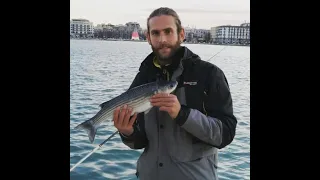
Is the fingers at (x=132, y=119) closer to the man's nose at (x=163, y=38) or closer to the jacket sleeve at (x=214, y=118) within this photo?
A: the jacket sleeve at (x=214, y=118)

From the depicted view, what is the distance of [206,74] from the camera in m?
2.55

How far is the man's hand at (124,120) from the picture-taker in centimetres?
264

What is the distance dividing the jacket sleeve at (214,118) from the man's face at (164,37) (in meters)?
0.34

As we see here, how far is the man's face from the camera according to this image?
2.59 meters

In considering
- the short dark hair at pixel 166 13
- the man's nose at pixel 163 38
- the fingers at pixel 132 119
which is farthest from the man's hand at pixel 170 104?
the short dark hair at pixel 166 13

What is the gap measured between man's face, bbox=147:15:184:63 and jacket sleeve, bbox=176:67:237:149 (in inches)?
13.4

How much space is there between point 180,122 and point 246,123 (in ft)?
29.2

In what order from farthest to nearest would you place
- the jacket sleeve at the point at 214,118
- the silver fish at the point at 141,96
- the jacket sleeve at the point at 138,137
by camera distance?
the jacket sleeve at the point at 138,137 → the silver fish at the point at 141,96 → the jacket sleeve at the point at 214,118

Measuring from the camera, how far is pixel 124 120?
2654 millimetres

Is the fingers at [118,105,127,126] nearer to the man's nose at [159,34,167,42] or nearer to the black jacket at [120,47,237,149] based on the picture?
the black jacket at [120,47,237,149]
